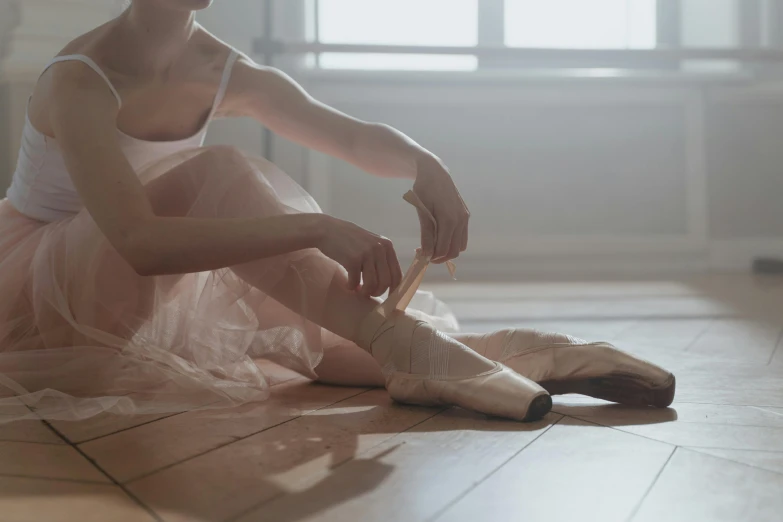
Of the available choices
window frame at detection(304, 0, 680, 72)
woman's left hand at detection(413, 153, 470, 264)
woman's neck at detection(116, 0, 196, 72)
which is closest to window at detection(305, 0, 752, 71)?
window frame at detection(304, 0, 680, 72)

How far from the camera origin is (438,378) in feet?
2.85

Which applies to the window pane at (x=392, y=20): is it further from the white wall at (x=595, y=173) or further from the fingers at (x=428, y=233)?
the fingers at (x=428, y=233)

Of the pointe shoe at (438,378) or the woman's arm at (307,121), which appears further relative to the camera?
the woman's arm at (307,121)

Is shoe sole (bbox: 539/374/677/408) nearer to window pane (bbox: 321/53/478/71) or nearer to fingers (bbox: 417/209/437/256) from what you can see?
fingers (bbox: 417/209/437/256)

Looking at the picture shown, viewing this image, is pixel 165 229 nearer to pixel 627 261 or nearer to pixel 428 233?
pixel 428 233

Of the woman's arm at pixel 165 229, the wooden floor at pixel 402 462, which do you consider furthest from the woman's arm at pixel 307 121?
the wooden floor at pixel 402 462

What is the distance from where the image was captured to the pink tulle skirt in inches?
36.9

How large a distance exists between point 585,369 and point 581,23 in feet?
8.37

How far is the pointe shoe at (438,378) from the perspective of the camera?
820 mm

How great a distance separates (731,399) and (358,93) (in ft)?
7.36

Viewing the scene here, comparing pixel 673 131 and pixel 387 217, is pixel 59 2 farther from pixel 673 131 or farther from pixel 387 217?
pixel 673 131

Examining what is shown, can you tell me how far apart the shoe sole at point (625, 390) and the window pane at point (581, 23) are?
2.47 meters

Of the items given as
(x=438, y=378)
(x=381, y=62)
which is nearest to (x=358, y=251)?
(x=438, y=378)

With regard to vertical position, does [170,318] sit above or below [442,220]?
below
